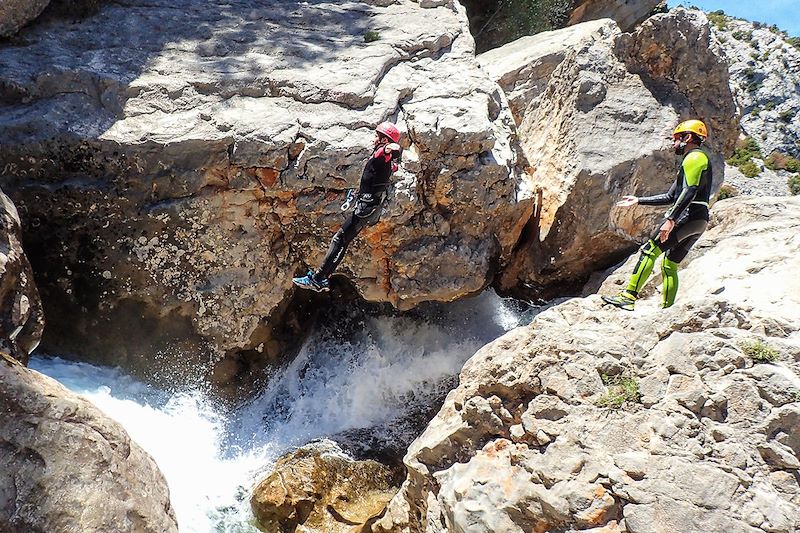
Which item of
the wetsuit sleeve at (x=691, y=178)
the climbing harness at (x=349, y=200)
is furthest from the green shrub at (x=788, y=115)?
the climbing harness at (x=349, y=200)

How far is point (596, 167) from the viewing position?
7.84 m

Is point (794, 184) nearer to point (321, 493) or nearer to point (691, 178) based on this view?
point (691, 178)

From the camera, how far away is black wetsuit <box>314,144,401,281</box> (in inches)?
257

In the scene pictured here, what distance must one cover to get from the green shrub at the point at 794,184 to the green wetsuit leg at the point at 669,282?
3996 centimetres

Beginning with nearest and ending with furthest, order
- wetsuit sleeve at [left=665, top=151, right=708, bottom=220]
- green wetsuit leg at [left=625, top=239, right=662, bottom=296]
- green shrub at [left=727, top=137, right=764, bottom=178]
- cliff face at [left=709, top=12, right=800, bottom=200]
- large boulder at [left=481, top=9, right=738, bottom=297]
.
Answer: wetsuit sleeve at [left=665, top=151, right=708, bottom=220] < green wetsuit leg at [left=625, top=239, right=662, bottom=296] < large boulder at [left=481, top=9, right=738, bottom=297] < green shrub at [left=727, top=137, right=764, bottom=178] < cliff face at [left=709, top=12, right=800, bottom=200]

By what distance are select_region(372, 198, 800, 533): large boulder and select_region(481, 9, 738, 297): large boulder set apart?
2414mm

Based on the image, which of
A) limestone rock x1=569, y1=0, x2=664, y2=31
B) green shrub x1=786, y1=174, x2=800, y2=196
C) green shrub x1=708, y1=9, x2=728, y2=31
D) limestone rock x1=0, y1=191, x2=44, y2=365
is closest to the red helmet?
limestone rock x1=0, y1=191, x2=44, y2=365

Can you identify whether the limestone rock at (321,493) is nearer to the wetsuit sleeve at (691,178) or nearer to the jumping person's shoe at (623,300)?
the jumping person's shoe at (623,300)

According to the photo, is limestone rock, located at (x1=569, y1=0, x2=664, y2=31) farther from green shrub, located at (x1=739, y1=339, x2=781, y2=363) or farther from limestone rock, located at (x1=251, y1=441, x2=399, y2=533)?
green shrub, located at (x1=739, y1=339, x2=781, y2=363)

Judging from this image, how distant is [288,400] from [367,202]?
10.4 ft

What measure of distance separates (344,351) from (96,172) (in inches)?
160

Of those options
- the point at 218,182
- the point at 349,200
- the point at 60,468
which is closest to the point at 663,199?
the point at 349,200

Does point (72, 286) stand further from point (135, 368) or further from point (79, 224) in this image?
point (135, 368)

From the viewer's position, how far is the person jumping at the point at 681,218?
18.9 feet
